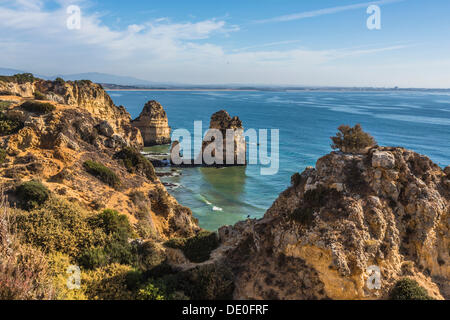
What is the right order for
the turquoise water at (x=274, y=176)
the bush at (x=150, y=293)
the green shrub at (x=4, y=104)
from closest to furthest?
the bush at (x=150, y=293), the green shrub at (x=4, y=104), the turquoise water at (x=274, y=176)

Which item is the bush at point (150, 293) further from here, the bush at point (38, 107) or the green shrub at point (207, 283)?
the bush at point (38, 107)

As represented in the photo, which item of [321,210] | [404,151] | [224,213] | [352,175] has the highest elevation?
[404,151]

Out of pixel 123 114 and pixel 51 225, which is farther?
pixel 123 114

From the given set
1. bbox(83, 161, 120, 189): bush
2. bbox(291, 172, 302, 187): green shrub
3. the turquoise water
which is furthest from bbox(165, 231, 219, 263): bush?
the turquoise water

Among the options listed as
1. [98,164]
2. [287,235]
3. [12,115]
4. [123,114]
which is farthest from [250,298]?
[123,114]

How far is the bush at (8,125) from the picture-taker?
2272cm

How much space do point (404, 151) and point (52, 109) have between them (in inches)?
1021

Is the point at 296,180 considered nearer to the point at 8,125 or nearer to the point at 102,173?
the point at 102,173

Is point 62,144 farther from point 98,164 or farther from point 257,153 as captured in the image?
point 257,153

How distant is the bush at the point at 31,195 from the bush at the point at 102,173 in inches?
225

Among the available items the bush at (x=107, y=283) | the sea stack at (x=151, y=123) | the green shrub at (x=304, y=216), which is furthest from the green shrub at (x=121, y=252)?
the sea stack at (x=151, y=123)

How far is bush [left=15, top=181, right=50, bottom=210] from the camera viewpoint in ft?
51.4

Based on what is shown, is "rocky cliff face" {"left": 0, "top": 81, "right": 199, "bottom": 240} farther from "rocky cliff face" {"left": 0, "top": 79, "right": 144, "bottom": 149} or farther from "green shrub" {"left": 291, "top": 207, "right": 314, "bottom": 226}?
"rocky cliff face" {"left": 0, "top": 79, "right": 144, "bottom": 149}
